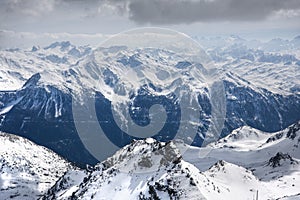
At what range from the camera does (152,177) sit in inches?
4513

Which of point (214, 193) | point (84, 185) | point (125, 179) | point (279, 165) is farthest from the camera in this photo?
point (279, 165)

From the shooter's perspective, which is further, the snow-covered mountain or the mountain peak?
the mountain peak

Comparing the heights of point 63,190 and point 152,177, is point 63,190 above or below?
below

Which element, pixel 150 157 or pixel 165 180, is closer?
pixel 165 180

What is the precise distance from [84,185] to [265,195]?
63005 mm

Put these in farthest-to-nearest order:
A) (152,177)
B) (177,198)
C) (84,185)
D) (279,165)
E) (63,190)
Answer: (279,165) → (63,190) → (84,185) → (152,177) → (177,198)

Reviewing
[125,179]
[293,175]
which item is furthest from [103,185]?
[293,175]

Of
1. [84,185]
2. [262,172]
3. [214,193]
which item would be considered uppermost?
[214,193]

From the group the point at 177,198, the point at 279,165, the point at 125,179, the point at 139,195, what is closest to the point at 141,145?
the point at 125,179

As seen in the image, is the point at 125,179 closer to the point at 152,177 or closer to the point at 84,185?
the point at 152,177

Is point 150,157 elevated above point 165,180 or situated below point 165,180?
above

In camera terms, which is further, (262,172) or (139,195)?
(262,172)

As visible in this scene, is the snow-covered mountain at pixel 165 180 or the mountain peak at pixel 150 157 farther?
the mountain peak at pixel 150 157

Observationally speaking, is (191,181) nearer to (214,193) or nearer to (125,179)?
(214,193)
